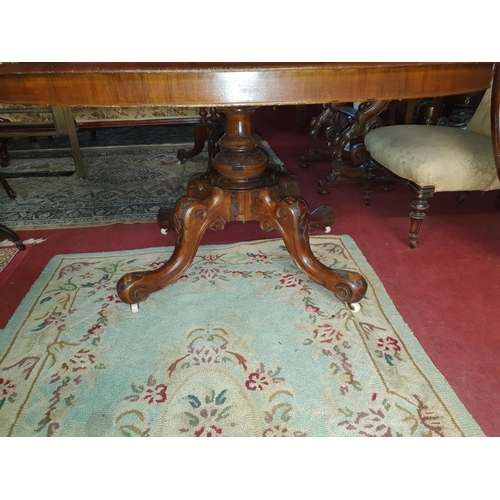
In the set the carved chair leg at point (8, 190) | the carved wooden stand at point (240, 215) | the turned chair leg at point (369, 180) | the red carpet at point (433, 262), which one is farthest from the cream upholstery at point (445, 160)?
the carved chair leg at point (8, 190)

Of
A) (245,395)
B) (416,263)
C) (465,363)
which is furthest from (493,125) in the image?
(245,395)

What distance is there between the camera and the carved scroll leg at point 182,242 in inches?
42.8

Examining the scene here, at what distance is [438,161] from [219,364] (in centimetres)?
99

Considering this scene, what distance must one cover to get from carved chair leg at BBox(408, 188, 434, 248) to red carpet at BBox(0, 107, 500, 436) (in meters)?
0.04

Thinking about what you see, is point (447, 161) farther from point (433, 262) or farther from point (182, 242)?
point (182, 242)

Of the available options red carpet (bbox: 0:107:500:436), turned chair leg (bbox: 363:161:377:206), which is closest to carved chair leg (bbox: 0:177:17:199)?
red carpet (bbox: 0:107:500:436)

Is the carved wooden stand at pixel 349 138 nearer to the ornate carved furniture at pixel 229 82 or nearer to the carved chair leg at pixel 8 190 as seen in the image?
the ornate carved furniture at pixel 229 82

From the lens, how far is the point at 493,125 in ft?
3.60

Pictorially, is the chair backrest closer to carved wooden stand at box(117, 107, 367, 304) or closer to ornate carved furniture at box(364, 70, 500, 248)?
ornate carved furniture at box(364, 70, 500, 248)

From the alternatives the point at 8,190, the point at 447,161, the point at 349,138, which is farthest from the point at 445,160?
the point at 8,190

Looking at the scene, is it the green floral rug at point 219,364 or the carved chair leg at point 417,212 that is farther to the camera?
the carved chair leg at point 417,212

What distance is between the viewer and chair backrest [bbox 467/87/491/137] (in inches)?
58.8

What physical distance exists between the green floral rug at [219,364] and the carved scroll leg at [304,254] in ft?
0.24

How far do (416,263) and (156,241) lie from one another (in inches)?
39.5
